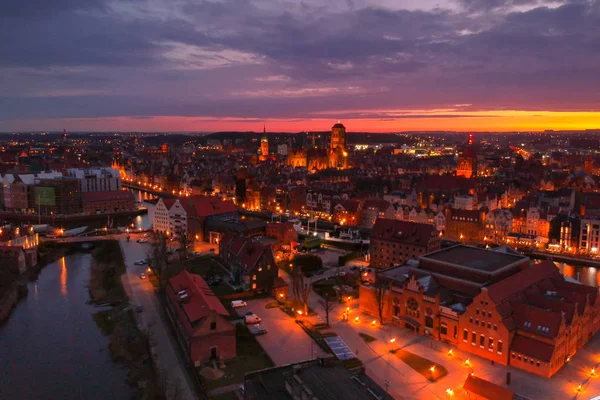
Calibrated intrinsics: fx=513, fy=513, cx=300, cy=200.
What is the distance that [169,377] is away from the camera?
1249 centimetres

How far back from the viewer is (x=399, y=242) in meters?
21.9

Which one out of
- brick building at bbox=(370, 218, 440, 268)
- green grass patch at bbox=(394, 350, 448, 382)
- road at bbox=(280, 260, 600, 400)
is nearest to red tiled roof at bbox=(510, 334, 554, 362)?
road at bbox=(280, 260, 600, 400)

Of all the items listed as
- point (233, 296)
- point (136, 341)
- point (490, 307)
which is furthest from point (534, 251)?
point (136, 341)

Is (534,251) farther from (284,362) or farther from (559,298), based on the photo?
(284,362)

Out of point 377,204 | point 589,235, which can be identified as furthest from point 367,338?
point 377,204

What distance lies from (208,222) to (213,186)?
2096 cm

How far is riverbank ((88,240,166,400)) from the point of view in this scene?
12.5m

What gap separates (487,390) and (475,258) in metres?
7.23

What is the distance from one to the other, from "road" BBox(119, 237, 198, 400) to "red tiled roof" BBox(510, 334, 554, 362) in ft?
26.3

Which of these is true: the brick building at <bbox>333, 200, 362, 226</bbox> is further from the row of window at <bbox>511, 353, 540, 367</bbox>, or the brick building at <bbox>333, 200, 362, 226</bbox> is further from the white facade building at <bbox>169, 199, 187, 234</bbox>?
the row of window at <bbox>511, 353, 540, 367</bbox>

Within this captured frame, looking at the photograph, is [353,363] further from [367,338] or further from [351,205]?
[351,205]

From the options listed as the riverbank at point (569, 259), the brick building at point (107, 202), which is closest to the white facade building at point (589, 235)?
the riverbank at point (569, 259)

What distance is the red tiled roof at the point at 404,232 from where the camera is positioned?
70.0 ft

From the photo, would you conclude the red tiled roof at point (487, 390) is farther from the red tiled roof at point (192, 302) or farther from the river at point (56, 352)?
the river at point (56, 352)
